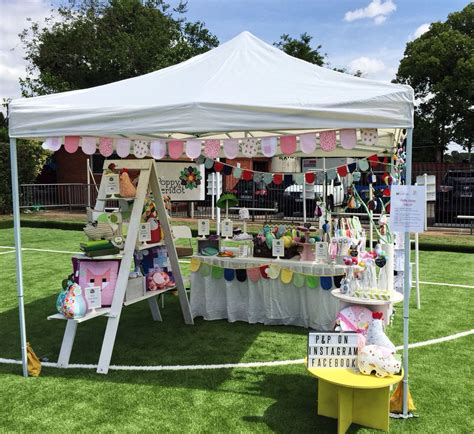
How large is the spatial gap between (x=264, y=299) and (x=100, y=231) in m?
2.12

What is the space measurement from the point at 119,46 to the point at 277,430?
22907mm

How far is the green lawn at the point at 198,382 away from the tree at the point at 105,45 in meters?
19.2

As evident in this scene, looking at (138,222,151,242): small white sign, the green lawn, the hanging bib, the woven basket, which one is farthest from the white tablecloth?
the hanging bib

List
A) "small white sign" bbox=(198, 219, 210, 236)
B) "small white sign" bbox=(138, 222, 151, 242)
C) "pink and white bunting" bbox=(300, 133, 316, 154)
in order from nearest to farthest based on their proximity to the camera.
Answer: "pink and white bunting" bbox=(300, 133, 316, 154)
"small white sign" bbox=(138, 222, 151, 242)
"small white sign" bbox=(198, 219, 210, 236)

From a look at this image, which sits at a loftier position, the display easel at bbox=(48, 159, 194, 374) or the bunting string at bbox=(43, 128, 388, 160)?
the bunting string at bbox=(43, 128, 388, 160)

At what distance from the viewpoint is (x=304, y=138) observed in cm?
410

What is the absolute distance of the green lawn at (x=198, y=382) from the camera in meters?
3.60

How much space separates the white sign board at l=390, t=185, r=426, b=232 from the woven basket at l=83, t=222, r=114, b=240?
2.68 meters

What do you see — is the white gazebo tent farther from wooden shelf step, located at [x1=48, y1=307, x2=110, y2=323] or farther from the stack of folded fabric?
the stack of folded fabric

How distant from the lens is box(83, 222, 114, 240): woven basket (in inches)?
193

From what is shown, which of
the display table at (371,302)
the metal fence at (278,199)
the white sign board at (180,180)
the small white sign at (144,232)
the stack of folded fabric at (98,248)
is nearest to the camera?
the display table at (371,302)

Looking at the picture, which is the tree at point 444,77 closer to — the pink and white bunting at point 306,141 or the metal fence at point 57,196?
the metal fence at point 57,196

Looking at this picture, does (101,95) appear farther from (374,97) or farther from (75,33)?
(75,33)

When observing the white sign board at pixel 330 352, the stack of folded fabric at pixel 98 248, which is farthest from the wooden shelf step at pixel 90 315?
the white sign board at pixel 330 352
